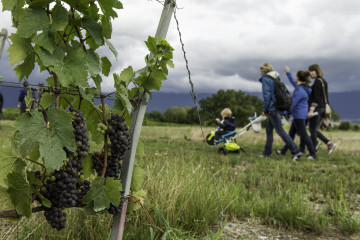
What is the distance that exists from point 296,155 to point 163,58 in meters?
6.53

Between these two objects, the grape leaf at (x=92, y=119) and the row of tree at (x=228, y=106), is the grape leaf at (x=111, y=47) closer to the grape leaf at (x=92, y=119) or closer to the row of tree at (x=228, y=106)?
the grape leaf at (x=92, y=119)

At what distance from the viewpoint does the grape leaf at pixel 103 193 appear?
1598 millimetres

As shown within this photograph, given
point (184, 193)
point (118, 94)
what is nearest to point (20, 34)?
point (118, 94)

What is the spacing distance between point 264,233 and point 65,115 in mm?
2129

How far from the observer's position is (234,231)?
281cm

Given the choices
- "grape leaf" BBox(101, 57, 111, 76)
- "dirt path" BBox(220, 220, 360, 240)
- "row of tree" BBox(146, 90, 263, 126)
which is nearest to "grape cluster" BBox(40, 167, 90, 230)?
"grape leaf" BBox(101, 57, 111, 76)

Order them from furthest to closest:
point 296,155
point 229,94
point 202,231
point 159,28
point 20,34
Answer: point 229,94 < point 296,155 < point 202,231 < point 159,28 < point 20,34

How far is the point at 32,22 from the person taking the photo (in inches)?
52.5

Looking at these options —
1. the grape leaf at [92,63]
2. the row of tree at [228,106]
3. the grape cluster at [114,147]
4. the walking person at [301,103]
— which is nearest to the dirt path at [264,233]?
the grape cluster at [114,147]

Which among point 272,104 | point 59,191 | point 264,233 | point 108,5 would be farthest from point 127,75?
point 272,104

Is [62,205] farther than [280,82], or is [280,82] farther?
[280,82]

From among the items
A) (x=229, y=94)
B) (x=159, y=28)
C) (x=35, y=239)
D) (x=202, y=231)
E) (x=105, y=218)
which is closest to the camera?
(x=159, y=28)

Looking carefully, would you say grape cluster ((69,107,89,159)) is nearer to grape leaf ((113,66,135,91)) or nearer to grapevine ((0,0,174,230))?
grapevine ((0,0,174,230))

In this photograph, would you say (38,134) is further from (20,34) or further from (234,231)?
(234,231)
